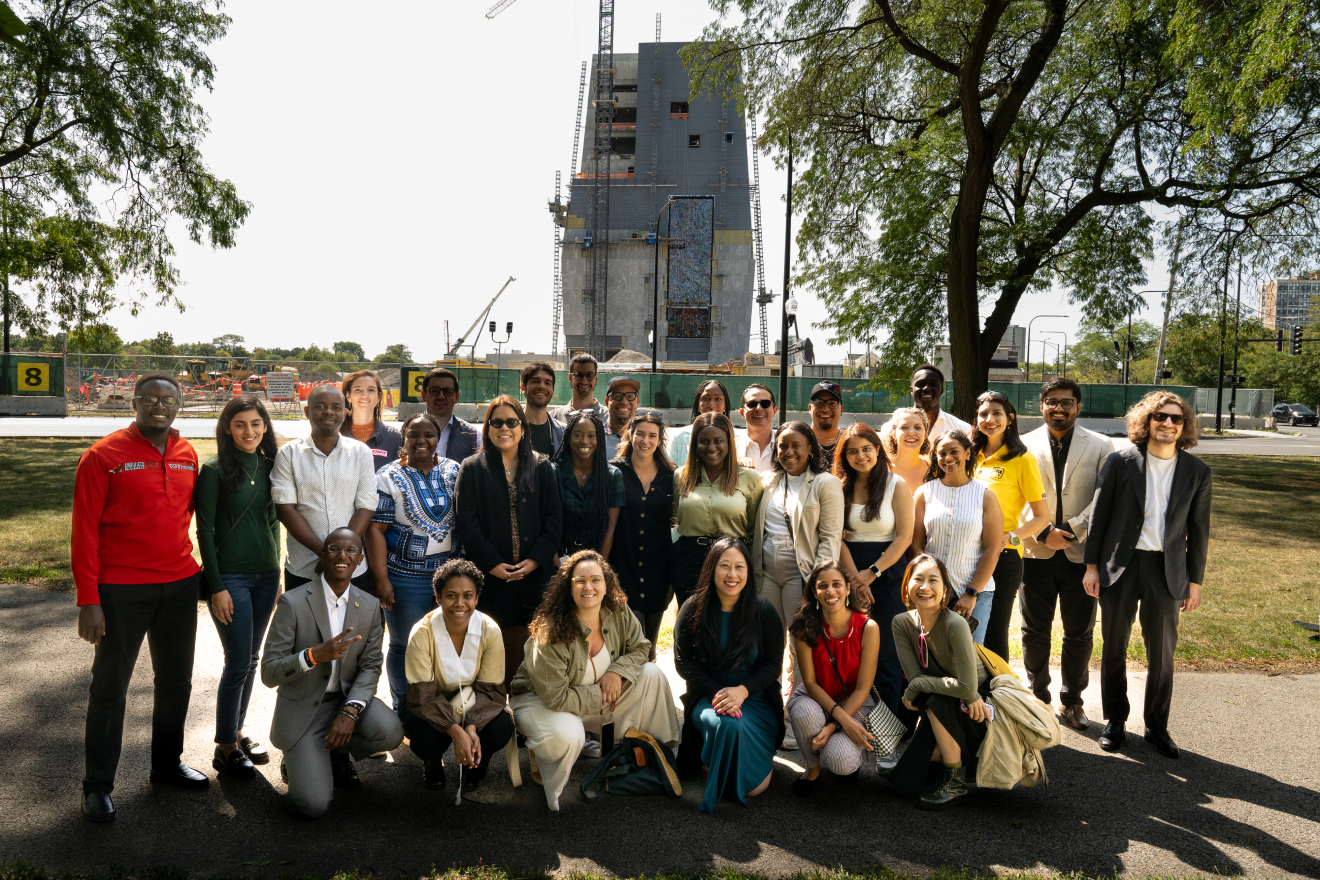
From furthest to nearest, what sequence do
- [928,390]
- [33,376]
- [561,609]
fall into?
[33,376] < [928,390] < [561,609]

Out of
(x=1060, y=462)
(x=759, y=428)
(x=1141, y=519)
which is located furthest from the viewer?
(x=759, y=428)

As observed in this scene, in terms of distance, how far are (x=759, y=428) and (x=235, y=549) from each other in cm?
354

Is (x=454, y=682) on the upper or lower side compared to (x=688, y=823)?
upper

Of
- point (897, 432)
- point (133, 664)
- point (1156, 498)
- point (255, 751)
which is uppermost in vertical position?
point (897, 432)

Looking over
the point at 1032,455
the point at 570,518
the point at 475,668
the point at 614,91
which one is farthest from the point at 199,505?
the point at 614,91

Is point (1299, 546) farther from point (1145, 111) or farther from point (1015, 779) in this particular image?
point (1015, 779)

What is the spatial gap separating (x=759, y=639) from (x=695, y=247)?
70.8 metres

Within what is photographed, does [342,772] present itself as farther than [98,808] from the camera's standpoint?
Yes

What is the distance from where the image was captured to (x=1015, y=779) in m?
4.23

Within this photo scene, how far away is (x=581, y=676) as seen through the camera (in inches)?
175

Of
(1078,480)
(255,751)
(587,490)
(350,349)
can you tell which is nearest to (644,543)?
(587,490)

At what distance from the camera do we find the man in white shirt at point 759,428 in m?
5.86

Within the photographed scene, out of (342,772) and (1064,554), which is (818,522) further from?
(342,772)

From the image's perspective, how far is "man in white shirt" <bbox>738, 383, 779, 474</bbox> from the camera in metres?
5.86
